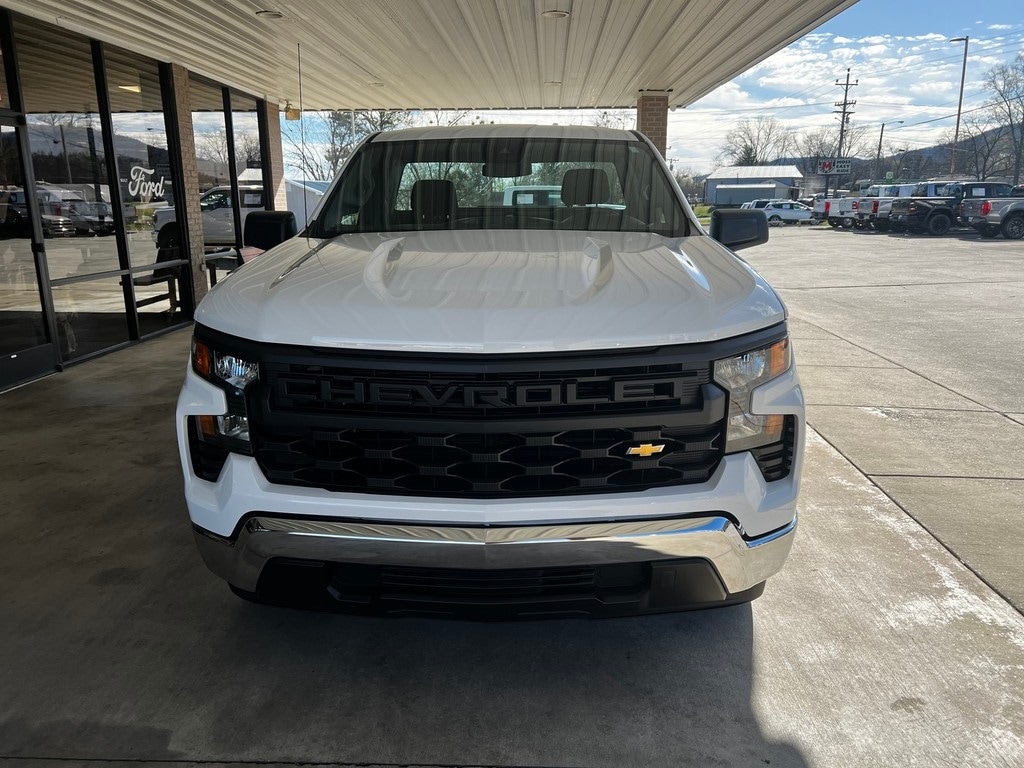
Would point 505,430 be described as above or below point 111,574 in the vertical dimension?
above

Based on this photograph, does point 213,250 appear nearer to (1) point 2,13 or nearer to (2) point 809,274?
(1) point 2,13

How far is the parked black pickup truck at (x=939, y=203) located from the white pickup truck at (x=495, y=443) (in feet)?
89.9

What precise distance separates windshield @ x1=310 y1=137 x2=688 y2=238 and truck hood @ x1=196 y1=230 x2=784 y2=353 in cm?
69

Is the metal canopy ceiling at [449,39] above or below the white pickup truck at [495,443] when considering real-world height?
above

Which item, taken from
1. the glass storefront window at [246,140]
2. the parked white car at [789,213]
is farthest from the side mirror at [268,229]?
the parked white car at [789,213]

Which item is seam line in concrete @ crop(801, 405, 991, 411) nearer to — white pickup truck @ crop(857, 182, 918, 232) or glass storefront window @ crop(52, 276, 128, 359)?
glass storefront window @ crop(52, 276, 128, 359)

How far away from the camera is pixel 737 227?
3.33m

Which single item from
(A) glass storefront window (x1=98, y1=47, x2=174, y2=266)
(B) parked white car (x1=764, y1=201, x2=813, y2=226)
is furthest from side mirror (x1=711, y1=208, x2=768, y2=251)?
(B) parked white car (x1=764, y1=201, x2=813, y2=226)

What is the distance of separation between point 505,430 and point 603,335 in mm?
365

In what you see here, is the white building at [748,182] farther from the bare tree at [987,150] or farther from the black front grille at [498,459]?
the black front grille at [498,459]

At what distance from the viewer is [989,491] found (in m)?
3.94

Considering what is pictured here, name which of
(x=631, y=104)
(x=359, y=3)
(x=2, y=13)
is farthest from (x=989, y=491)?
(x=631, y=104)

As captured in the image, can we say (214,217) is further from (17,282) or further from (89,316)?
(17,282)

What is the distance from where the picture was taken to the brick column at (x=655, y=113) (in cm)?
1207
